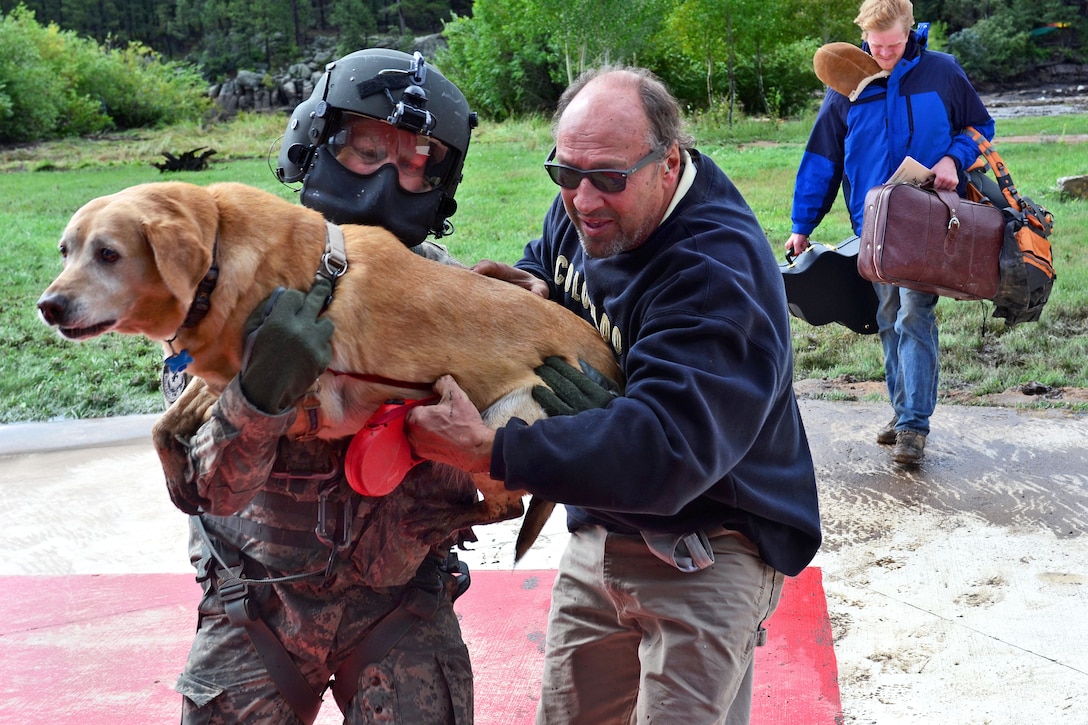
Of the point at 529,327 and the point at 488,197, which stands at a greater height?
the point at 529,327

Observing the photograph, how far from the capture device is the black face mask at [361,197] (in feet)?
9.36

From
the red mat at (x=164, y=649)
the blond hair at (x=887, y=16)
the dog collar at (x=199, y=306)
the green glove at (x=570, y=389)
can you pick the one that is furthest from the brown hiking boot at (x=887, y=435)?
the dog collar at (x=199, y=306)

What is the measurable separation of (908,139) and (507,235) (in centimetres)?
858

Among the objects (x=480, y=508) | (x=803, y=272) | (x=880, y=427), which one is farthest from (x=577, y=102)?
(x=880, y=427)

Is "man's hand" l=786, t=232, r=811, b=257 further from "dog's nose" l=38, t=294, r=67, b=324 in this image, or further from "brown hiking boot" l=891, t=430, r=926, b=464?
"dog's nose" l=38, t=294, r=67, b=324

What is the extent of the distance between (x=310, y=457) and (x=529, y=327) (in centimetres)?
71

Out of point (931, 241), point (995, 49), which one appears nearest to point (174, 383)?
point (931, 241)

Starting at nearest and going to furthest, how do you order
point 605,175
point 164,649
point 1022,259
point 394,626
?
1. point 605,175
2. point 394,626
3. point 164,649
4. point 1022,259

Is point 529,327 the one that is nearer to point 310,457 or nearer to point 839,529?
point 310,457

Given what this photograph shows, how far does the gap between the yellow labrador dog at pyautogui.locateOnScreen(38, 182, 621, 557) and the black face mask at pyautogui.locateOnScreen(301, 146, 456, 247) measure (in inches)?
4.0

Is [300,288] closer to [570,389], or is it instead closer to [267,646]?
[570,389]

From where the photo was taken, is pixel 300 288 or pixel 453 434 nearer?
pixel 453 434

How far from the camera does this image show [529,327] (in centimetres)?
278

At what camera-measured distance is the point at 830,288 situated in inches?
254
